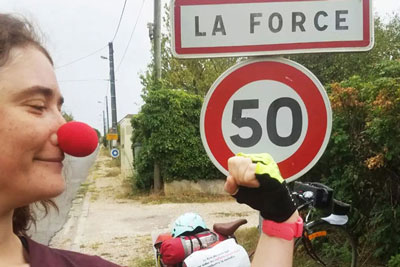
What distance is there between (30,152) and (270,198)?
0.66 metres

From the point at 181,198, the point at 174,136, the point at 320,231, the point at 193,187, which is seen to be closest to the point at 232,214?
the point at 181,198

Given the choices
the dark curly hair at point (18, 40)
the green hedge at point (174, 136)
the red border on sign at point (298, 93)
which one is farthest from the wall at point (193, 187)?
the dark curly hair at point (18, 40)

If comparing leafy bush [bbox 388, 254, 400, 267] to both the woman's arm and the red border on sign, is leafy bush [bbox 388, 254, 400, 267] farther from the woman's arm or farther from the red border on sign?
the woman's arm

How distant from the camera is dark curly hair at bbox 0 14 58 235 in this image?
3.70 ft

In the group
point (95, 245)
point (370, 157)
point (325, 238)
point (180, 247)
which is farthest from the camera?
point (95, 245)

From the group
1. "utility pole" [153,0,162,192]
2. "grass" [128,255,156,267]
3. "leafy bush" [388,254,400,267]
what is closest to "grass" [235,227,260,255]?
"grass" [128,255,156,267]

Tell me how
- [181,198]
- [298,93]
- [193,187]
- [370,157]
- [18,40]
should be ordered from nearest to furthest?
[18,40] → [298,93] → [370,157] → [181,198] → [193,187]

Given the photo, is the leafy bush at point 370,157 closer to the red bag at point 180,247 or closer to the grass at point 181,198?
the red bag at point 180,247

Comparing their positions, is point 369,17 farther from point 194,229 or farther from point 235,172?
point 194,229

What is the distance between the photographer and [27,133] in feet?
3.47

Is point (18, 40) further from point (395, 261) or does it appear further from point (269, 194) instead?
point (395, 261)

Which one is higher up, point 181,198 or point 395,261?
point 395,261

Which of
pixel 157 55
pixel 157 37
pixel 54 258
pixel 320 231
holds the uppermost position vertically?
pixel 157 37

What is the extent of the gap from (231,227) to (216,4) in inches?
63.0
